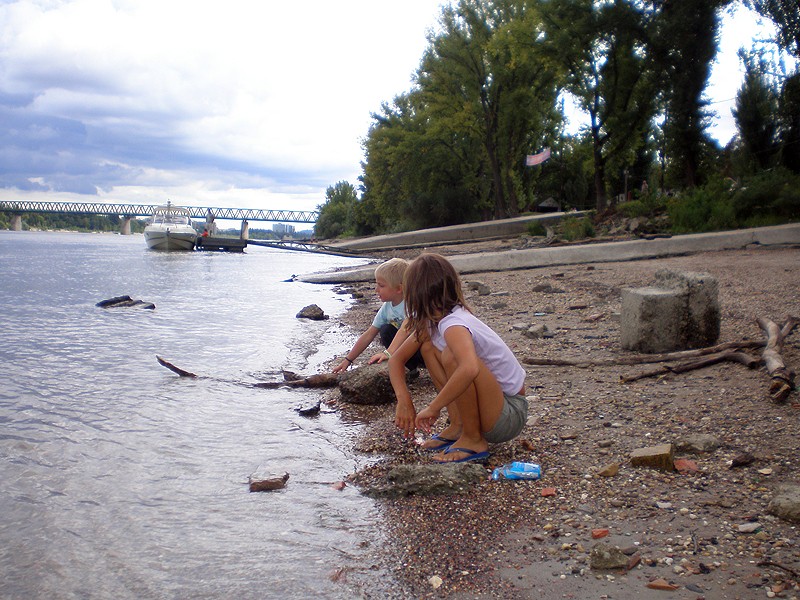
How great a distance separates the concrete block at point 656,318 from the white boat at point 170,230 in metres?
48.9

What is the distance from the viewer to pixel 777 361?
483 cm

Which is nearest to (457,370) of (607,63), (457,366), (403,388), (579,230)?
(457,366)

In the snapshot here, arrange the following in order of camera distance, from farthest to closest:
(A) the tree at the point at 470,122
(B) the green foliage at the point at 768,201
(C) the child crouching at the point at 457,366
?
(A) the tree at the point at 470,122, (B) the green foliage at the point at 768,201, (C) the child crouching at the point at 457,366

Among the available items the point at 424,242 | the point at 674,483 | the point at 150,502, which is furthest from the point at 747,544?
the point at 424,242

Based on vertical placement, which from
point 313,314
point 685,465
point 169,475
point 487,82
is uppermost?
point 487,82

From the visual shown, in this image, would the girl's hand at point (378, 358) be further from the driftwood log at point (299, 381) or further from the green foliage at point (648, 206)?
the green foliage at point (648, 206)

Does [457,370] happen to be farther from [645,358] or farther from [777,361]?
[645,358]

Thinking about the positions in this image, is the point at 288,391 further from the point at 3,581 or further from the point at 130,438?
the point at 3,581

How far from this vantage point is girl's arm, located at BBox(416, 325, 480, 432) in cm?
382

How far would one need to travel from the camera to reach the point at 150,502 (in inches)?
157

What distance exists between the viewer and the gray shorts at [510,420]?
13.4 ft

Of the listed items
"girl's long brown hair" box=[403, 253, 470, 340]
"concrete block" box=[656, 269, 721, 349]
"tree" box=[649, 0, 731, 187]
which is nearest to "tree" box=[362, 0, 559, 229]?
"tree" box=[649, 0, 731, 187]

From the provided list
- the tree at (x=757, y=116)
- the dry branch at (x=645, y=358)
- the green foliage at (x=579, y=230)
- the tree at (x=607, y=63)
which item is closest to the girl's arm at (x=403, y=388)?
the dry branch at (x=645, y=358)

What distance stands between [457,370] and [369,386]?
221 centimetres
